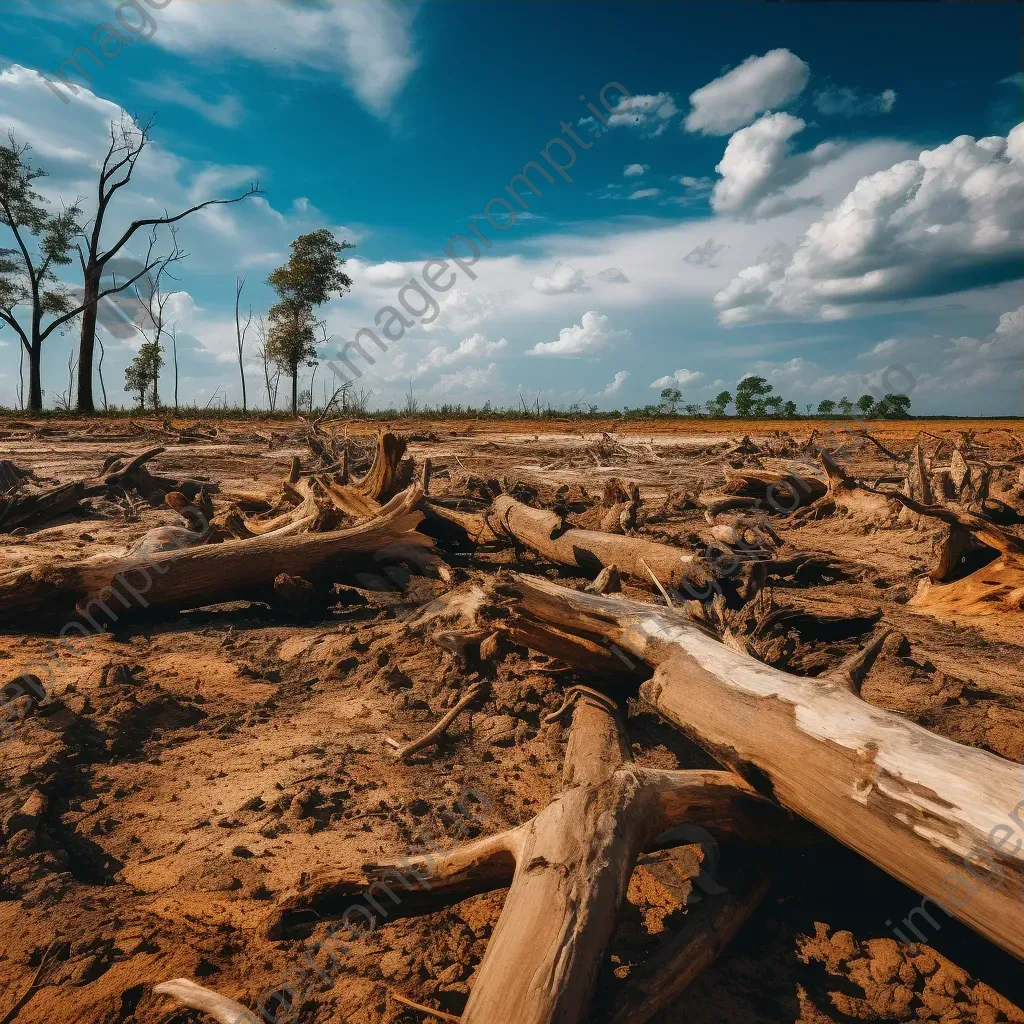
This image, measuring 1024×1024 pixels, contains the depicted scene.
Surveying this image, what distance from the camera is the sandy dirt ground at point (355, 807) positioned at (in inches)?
70.8

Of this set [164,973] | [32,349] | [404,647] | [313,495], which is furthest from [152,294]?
[164,973]

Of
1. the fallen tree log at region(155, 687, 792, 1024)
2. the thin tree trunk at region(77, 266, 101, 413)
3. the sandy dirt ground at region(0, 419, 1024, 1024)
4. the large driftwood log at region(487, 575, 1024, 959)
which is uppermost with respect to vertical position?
the thin tree trunk at region(77, 266, 101, 413)

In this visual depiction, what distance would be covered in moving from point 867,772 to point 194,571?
4.10 meters

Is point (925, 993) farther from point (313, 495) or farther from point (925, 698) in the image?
point (313, 495)

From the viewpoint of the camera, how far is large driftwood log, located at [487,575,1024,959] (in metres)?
1.55

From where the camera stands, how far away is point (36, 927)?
76.7 inches

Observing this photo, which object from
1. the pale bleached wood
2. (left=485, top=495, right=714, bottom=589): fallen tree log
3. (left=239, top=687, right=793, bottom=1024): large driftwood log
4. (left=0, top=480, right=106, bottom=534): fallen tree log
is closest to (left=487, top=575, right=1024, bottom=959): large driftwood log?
(left=239, top=687, right=793, bottom=1024): large driftwood log

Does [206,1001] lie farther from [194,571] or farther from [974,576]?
[974,576]

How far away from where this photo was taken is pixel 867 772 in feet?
5.96

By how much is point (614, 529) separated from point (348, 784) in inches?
147

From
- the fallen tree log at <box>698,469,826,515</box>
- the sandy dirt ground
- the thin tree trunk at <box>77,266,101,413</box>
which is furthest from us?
the thin tree trunk at <box>77,266,101,413</box>

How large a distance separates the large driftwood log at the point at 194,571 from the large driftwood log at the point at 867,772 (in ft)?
8.75

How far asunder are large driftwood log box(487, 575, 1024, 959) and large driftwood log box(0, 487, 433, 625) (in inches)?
105

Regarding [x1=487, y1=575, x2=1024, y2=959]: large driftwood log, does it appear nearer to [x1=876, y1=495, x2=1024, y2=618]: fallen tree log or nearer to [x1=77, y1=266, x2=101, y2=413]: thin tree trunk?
[x1=876, y1=495, x2=1024, y2=618]: fallen tree log
